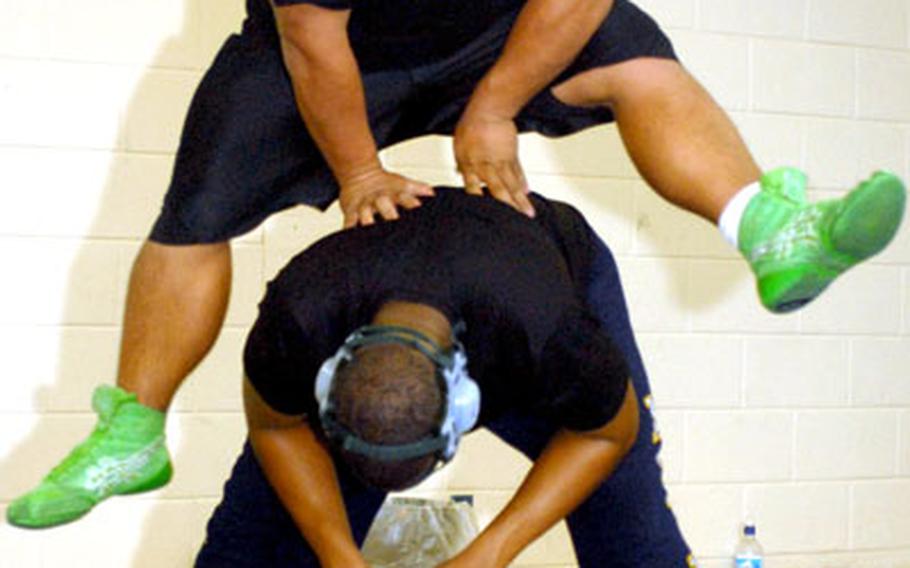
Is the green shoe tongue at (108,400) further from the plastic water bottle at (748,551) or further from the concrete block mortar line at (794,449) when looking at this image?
the concrete block mortar line at (794,449)

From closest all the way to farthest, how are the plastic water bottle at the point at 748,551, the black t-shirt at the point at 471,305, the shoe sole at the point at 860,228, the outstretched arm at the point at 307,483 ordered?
the shoe sole at the point at 860,228, the black t-shirt at the point at 471,305, the outstretched arm at the point at 307,483, the plastic water bottle at the point at 748,551

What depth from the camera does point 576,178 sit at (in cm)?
347

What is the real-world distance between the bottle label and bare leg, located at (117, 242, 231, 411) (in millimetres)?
1878

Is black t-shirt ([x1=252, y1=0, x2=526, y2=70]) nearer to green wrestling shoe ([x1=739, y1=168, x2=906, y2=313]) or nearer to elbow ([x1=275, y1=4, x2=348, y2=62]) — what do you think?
elbow ([x1=275, y1=4, x2=348, y2=62])

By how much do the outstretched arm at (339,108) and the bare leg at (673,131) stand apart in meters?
0.32

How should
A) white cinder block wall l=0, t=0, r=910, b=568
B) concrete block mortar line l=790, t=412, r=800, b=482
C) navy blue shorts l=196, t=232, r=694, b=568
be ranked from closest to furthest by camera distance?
navy blue shorts l=196, t=232, r=694, b=568 < white cinder block wall l=0, t=0, r=910, b=568 < concrete block mortar line l=790, t=412, r=800, b=482

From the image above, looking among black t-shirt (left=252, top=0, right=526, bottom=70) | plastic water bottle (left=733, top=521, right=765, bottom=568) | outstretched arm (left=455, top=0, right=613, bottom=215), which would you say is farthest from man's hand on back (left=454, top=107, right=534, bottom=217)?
plastic water bottle (left=733, top=521, right=765, bottom=568)

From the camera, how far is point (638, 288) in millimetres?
3506

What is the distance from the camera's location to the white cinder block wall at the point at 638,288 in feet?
10.4

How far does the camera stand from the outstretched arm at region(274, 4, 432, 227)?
6.53 ft

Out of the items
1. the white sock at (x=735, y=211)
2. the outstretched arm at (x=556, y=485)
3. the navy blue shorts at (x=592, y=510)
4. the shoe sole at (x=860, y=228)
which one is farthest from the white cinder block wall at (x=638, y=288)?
the shoe sole at (x=860, y=228)

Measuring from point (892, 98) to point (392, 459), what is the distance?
244 cm

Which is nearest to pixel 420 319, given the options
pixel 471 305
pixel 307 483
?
pixel 471 305

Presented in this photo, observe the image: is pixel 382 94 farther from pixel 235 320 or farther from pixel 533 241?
pixel 235 320
